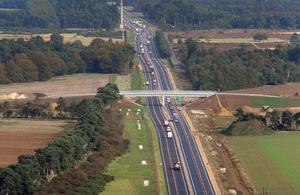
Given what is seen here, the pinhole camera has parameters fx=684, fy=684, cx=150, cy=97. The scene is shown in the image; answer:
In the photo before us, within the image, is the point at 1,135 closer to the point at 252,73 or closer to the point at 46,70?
the point at 46,70

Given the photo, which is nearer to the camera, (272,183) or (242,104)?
(272,183)

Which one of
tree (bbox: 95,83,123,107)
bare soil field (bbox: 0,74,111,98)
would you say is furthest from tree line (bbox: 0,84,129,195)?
bare soil field (bbox: 0,74,111,98)

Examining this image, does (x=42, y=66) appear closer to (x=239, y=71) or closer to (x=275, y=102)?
(x=239, y=71)

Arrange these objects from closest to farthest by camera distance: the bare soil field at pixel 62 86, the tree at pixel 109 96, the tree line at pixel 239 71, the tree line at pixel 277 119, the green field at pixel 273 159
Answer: the green field at pixel 273 159, the tree line at pixel 277 119, the tree at pixel 109 96, the bare soil field at pixel 62 86, the tree line at pixel 239 71

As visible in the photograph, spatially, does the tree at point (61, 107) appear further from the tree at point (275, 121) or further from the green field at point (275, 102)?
the green field at point (275, 102)

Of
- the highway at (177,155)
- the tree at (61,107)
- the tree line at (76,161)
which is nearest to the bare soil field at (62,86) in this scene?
the highway at (177,155)

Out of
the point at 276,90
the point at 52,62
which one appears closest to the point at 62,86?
the point at 52,62

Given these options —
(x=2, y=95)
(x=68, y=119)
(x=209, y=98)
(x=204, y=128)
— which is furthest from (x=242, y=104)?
(x=2, y=95)
